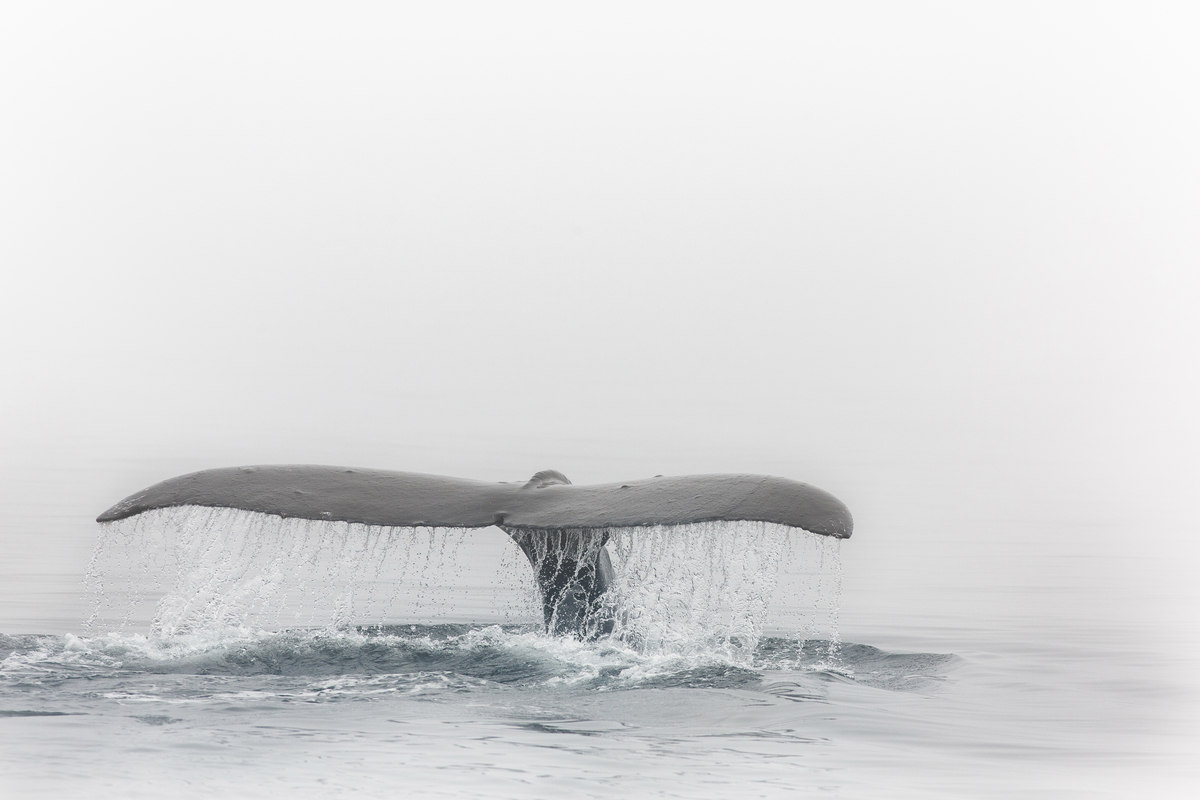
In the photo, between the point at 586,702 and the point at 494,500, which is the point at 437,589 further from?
the point at 586,702

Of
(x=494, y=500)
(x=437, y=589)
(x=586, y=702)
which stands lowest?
(x=586, y=702)

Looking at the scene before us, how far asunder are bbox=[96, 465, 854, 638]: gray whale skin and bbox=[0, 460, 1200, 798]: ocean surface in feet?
0.39

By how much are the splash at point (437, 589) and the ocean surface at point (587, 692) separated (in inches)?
2.3

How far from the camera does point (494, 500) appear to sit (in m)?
7.41

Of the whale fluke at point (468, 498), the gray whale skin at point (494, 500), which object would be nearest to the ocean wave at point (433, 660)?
the gray whale skin at point (494, 500)

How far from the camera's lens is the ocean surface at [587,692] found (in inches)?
221

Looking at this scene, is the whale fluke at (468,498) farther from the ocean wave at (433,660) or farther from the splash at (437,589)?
the ocean wave at (433,660)

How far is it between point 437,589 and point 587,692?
532cm

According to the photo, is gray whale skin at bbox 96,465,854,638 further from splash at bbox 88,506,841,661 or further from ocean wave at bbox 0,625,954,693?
ocean wave at bbox 0,625,954,693

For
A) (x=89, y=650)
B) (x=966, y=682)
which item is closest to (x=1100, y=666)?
(x=966, y=682)

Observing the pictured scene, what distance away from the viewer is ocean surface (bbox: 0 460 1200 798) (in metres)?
5.60

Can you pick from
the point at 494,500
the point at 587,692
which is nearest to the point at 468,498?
the point at 494,500

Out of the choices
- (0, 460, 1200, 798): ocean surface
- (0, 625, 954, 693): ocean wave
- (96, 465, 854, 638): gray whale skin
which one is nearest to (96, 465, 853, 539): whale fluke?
(96, 465, 854, 638): gray whale skin

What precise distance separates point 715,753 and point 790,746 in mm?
409
